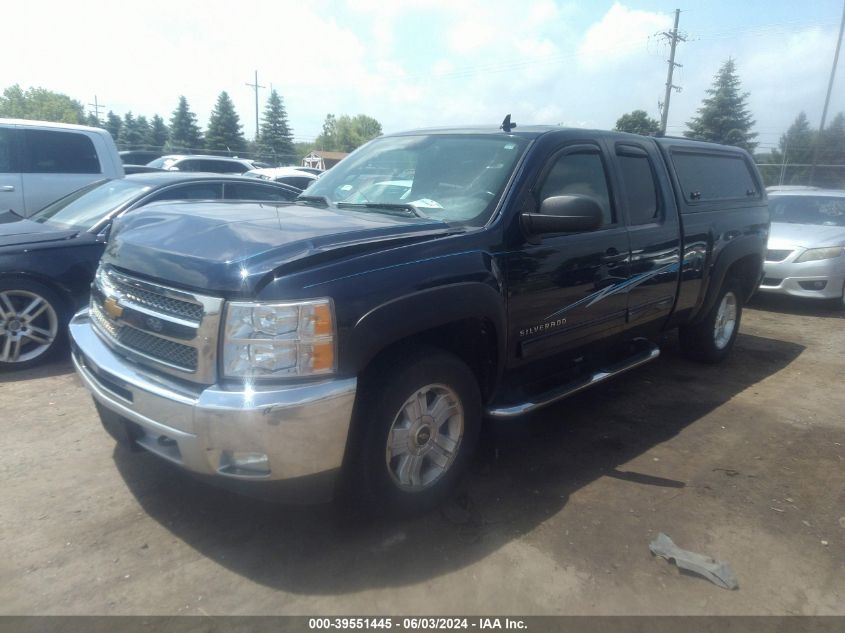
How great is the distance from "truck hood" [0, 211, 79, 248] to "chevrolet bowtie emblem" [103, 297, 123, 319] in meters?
2.43

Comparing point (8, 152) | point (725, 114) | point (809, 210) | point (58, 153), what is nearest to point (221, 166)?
point (58, 153)

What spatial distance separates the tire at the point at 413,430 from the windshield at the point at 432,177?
871mm

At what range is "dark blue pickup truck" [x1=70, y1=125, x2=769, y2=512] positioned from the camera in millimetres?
2568

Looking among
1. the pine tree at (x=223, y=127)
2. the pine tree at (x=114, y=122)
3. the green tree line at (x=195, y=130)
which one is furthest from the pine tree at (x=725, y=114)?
the pine tree at (x=114, y=122)

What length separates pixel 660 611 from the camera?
8.68 feet

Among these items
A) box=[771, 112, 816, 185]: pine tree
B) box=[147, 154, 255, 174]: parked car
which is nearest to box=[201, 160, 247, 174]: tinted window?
box=[147, 154, 255, 174]: parked car

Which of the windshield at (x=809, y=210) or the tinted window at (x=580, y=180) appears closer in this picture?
the tinted window at (x=580, y=180)

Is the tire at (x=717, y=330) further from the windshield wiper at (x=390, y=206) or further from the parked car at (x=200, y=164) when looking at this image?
the parked car at (x=200, y=164)

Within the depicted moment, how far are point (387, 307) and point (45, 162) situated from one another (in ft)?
22.3

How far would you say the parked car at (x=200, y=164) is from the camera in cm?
1847

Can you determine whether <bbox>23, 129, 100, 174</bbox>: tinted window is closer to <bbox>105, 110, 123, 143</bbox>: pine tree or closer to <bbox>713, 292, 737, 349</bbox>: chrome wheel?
<bbox>713, 292, 737, 349</bbox>: chrome wheel

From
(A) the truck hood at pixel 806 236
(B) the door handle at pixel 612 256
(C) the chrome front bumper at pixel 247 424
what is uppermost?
(B) the door handle at pixel 612 256

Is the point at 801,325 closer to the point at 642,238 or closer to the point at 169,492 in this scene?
the point at 642,238

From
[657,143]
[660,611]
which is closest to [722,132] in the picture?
[657,143]
